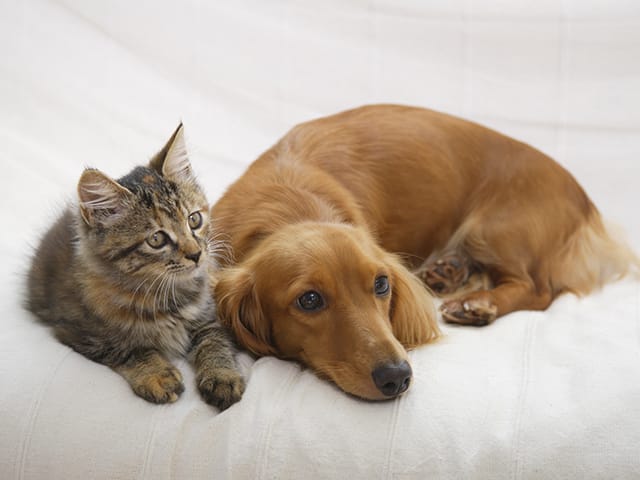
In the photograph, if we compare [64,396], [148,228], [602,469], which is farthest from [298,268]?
[602,469]

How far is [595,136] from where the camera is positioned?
3.59 meters

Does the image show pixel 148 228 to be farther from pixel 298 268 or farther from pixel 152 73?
pixel 152 73

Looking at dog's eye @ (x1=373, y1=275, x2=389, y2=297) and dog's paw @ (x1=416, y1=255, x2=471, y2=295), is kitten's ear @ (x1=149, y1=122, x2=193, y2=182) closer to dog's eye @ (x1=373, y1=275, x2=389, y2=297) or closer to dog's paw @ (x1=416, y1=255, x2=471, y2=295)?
dog's eye @ (x1=373, y1=275, x2=389, y2=297)

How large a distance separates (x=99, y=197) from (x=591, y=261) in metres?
1.73

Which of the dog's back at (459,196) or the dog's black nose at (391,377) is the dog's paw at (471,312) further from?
the dog's black nose at (391,377)

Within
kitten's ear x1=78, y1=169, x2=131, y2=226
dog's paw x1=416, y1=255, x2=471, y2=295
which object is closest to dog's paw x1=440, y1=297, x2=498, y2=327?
dog's paw x1=416, y1=255, x2=471, y2=295

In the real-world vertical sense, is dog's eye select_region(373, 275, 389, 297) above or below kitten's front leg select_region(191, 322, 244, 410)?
above

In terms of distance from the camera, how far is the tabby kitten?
2016mm

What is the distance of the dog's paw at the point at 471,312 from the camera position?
252 centimetres

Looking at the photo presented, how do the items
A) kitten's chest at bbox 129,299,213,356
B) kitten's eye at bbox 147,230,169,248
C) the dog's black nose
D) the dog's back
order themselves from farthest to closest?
1. the dog's back
2. kitten's chest at bbox 129,299,213,356
3. kitten's eye at bbox 147,230,169,248
4. the dog's black nose

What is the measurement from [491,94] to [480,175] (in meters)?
0.89

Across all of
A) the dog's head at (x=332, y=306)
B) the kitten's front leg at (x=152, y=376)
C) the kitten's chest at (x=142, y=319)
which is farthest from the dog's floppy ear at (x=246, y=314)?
the kitten's front leg at (x=152, y=376)

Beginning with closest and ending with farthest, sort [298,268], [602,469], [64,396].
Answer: [602,469]
[64,396]
[298,268]

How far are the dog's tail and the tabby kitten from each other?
1.25 metres
